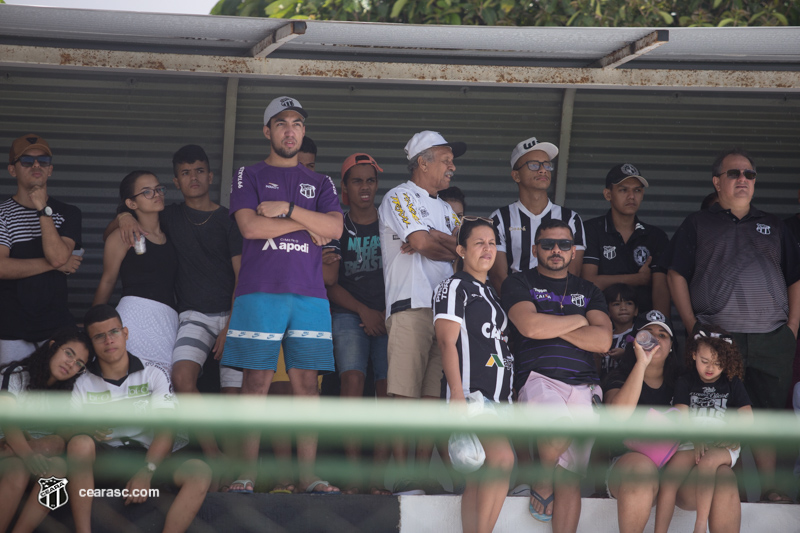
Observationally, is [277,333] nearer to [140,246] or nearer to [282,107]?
[140,246]

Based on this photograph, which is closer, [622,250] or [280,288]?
[280,288]

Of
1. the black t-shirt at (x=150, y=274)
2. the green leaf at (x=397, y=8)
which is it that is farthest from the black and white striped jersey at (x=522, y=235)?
the green leaf at (x=397, y=8)

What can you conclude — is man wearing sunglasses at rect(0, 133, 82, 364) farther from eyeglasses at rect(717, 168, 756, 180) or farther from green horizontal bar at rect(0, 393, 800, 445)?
eyeglasses at rect(717, 168, 756, 180)

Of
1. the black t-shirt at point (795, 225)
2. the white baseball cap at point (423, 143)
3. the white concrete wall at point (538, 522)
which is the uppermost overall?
the white baseball cap at point (423, 143)

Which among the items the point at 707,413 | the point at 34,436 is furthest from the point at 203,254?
the point at 707,413

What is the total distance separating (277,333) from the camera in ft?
13.9

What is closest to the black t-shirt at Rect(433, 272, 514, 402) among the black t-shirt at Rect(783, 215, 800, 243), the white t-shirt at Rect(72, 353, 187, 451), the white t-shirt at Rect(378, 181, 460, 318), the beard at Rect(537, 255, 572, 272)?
the white t-shirt at Rect(378, 181, 460, 318)

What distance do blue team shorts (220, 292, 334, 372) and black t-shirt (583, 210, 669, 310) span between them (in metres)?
1.83

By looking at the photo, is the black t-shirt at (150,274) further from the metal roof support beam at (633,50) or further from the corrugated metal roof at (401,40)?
the metal roof support beam at (633,50)

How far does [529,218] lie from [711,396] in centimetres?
146

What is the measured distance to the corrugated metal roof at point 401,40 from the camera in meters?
4.68

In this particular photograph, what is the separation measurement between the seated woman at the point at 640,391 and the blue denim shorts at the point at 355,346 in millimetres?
1245

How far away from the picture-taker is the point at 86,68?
5.18m

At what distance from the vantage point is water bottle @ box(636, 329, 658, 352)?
4398 mm
